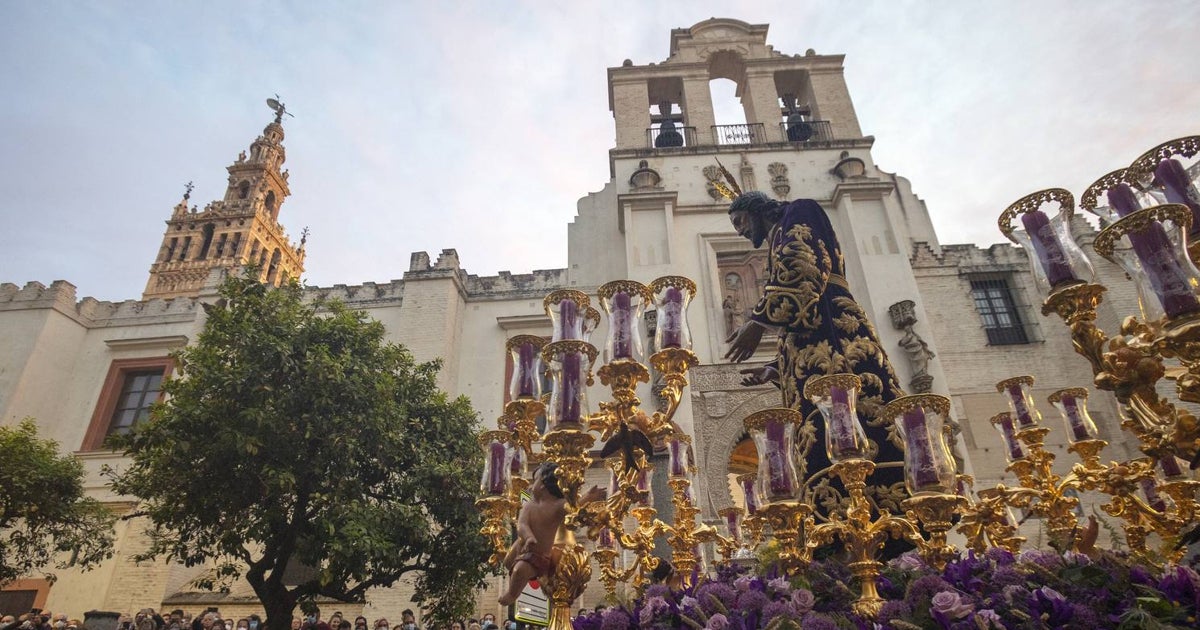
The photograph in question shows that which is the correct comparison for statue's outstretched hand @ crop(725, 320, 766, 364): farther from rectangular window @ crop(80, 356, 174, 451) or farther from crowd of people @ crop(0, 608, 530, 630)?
rectangular window @ crop(80, 356, 174, 451)

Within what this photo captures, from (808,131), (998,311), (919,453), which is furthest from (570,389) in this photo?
(808,131)

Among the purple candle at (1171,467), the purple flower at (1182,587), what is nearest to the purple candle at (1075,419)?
the purple candle at (1171,467)

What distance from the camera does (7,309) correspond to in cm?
1744

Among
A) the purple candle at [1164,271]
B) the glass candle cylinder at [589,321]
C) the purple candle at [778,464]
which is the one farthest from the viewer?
the glass candle cylinder at [589,321]

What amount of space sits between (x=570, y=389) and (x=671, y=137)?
14.9 m

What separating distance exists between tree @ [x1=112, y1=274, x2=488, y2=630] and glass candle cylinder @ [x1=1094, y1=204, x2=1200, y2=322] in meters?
8.97

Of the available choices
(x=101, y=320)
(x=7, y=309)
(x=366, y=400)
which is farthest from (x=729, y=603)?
(x=7, y=309)

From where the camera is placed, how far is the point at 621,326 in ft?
12.6

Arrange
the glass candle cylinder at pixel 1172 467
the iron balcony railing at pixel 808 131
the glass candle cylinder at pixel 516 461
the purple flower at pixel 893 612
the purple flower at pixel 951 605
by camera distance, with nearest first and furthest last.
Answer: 1. the purple flower at pixel 951 605
2. the purple flower at pixel 893 612
3. the glass candle cylinder at pixel 1172 467
4. the glass candle cylinder at pixel 516 461
5. the iron balcony railing at pixel 808 131

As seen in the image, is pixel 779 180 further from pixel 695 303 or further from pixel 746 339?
pixel 746 339

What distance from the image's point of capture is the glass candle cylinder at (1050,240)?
3.09 m

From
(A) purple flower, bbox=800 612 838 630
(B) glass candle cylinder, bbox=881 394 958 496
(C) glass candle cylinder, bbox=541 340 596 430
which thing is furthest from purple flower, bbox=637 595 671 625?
(B) glass candle cylinder, bbox=881 394 958 496

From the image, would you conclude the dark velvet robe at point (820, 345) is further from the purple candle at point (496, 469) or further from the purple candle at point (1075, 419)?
the purple candle at point (1075, 419)

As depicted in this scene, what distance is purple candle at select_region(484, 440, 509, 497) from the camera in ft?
15.1
